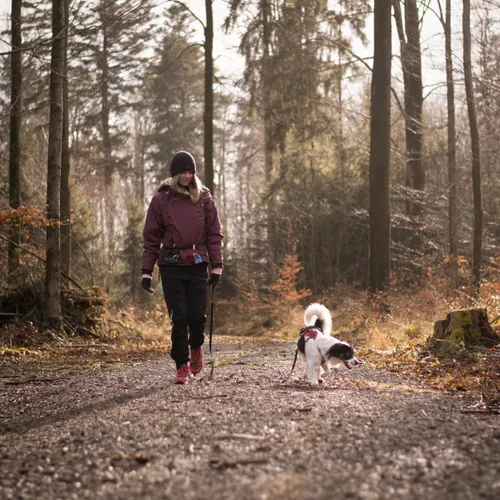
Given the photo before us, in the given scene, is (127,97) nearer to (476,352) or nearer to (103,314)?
(103,314)

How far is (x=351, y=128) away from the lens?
2422 centimetres

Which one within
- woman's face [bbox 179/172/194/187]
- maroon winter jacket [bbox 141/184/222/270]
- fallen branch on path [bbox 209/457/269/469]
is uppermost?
woman's face [bbox 179/172/194/187]

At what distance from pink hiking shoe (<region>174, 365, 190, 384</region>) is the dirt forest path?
290 millimetres

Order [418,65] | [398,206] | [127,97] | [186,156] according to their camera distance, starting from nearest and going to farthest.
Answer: [186,156], [418,65], [398,206], [127,97]

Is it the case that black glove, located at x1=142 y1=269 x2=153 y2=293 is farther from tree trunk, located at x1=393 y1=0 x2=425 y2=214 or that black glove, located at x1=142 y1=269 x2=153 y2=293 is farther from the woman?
tree trunk, located at x1=393 y1=0 x2=425 y2=214

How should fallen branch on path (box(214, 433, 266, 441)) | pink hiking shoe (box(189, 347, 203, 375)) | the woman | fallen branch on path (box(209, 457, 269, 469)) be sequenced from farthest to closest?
pink hiking shoe (box(189, 347, 203, 375)) < the woman < fallen branch on path (box(214, 433, 266, 441)) < fallen branch on path (box(209, 457, 269, 469))

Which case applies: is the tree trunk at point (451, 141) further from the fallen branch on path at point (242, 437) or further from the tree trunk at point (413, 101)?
the fallen branch on path at point (242, 437)

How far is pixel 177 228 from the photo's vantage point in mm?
5809

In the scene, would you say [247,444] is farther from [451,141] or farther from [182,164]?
[451,141]

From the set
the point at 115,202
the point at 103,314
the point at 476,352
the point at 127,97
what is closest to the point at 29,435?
the point at 476,352

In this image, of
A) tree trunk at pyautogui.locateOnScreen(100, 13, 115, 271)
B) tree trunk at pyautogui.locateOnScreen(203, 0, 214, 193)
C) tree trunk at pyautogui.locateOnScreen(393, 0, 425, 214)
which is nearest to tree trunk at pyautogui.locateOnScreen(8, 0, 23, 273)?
tree trunk at pyautogui.locateOnScreen(100, 13, 115, 271)

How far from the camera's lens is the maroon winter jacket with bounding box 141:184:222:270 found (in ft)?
19.1

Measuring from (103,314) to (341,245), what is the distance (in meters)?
13.8

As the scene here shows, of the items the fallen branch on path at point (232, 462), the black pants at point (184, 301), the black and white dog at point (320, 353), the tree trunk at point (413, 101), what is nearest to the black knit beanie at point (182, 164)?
the black pants at point (184, 301)
